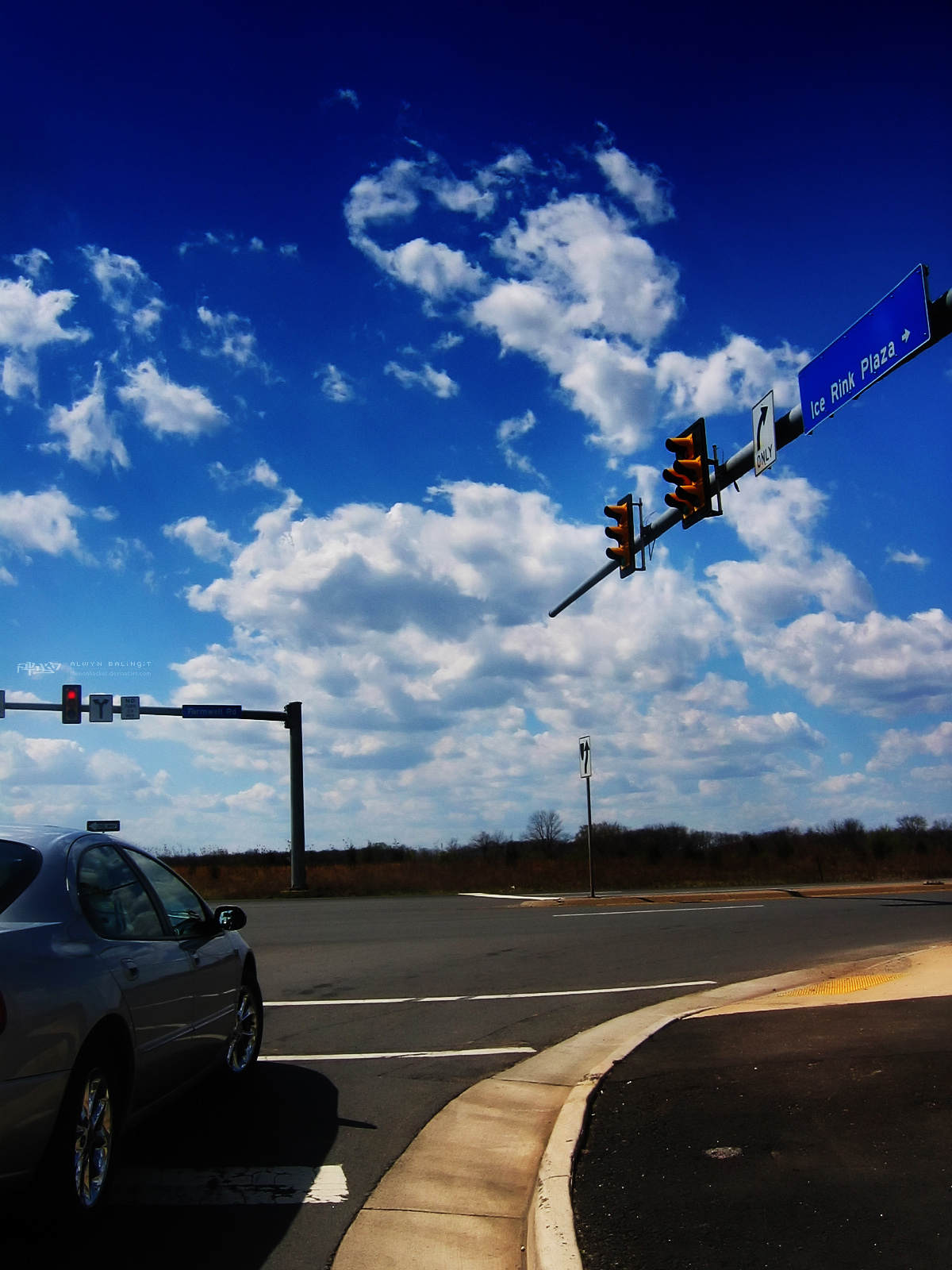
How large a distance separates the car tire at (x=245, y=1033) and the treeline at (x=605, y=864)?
22168 mm

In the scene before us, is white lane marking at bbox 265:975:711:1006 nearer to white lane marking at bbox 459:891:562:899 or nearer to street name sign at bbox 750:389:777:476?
street name sign at bbox 750:389:777:476

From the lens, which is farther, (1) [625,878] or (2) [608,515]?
(1) [625,878]

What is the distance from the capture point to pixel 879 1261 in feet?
12.8

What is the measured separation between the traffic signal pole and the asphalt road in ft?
16.5

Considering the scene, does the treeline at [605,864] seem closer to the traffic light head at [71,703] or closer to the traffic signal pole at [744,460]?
the traffic light head at [71,703]

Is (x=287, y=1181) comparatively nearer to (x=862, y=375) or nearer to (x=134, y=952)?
(x=134, y=952)

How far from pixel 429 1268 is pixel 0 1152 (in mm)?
1653

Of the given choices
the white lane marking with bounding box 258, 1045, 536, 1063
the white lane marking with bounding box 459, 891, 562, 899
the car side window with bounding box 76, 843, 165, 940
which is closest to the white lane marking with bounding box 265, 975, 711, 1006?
the white lane marking with bounding box 258, 1045, 536, 1063

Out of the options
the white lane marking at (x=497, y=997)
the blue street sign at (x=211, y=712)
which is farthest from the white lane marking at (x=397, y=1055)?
the blue street sign at (x=211, y=712)

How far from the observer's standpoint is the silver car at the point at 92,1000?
395 centimetres

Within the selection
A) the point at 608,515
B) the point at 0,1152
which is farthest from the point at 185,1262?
the point at 608,515

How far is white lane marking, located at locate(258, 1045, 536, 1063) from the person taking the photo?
785 centimetres

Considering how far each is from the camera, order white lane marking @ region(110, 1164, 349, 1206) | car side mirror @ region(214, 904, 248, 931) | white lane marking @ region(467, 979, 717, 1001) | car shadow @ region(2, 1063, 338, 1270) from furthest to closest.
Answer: white lane marking @ region(467, 979, 717, 1001) → car side mirror @ region(214, 904, 248, 931) → white lane marking @ region(110, 1164, 349, 1206) → car shadow @ region(2, 1063, 338, 1270)

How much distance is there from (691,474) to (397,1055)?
271 inches
